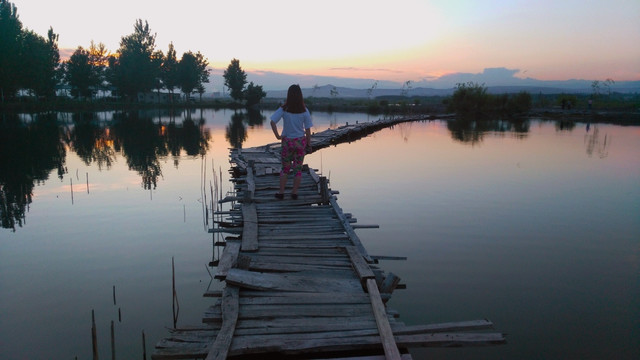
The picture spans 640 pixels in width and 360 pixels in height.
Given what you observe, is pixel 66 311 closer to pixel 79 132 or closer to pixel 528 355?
pixel 528 355

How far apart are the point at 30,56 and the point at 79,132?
26.8 metres

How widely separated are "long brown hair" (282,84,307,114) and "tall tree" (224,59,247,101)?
246ft

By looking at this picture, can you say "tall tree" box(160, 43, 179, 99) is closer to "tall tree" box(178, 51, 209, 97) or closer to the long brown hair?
"tall tree" box(178, 51, 209, 97)

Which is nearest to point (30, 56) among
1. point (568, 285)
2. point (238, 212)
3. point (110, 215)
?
point (110, 215)

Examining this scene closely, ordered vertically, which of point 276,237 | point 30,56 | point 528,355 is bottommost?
point 528,355

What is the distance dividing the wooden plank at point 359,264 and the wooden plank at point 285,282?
13cm

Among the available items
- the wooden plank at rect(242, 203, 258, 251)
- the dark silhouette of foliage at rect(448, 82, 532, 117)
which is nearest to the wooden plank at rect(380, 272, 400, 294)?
the wooden plank at rect(242, 203, 258, 251)

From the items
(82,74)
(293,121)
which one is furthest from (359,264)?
(82,74)

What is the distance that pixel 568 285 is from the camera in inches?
263

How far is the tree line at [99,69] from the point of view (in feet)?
154

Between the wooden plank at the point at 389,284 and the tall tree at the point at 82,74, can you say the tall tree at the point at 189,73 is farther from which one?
the wooden plank at the point at 389,284

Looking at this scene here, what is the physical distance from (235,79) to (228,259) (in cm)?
7777

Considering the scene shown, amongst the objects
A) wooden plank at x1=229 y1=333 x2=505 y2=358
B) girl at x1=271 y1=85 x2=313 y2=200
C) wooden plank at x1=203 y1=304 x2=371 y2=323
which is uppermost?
girl at x1=271 y1=85 x2=313 y2=200

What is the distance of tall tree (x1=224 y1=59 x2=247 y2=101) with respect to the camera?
7981 centimetres
